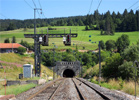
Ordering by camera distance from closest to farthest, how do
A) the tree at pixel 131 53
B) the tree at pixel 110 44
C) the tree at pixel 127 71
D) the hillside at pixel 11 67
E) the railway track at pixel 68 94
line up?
the railway track at pixel 68 94 < the hillside at pixel 11 67 < the tree at pixel 127 71 < the tree at pixel 131 53 < the tree at pixel 110 44

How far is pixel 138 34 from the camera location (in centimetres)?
12169

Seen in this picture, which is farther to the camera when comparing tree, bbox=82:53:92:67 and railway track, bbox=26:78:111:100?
tree, bbox=82:53:92:67

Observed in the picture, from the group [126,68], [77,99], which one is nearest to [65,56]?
[126,68]

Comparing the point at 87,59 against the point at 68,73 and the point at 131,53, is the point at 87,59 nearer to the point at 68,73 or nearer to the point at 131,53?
the point at 68,73

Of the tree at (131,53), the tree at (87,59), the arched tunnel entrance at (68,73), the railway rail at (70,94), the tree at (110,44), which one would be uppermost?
the tree at (110,44)

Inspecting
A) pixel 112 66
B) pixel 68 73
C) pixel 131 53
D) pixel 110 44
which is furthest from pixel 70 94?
pixel 110 44

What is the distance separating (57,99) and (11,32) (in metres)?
111

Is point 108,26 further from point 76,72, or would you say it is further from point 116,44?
point 76,72

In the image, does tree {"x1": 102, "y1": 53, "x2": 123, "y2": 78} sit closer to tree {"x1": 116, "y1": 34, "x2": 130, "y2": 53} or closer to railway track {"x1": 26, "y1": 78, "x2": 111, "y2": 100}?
railway track {"x1": 26, "y1": 78, "x2": 111, "y2": 100}

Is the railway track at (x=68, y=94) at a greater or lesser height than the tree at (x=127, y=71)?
greater

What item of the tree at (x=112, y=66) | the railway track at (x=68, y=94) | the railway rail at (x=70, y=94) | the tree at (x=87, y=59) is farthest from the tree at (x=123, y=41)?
the railway track at (x=68, y=94)

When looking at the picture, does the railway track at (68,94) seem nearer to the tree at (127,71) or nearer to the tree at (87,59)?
the tree at (127,71)

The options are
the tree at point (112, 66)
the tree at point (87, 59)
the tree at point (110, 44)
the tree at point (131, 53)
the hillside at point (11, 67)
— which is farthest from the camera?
the tree at point (110, 44)

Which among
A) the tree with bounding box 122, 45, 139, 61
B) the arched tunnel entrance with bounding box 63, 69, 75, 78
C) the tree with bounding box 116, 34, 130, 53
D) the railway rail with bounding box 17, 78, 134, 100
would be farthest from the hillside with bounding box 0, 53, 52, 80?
the tree with bounding box 116, 34, 130, 53
